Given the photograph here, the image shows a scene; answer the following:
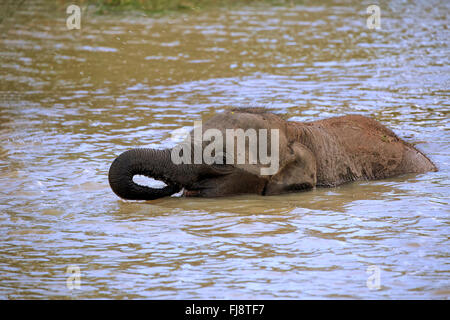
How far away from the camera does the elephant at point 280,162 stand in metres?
7.93

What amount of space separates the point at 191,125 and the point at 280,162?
386 centimetres

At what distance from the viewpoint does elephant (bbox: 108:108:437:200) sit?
793 cm

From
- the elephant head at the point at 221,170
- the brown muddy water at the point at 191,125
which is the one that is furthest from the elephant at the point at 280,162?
the brown muddy water at the point at 191,125

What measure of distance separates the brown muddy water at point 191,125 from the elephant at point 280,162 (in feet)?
0.58

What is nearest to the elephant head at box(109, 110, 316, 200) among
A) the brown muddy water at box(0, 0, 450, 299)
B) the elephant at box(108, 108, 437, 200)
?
the elephant at box(108, 108, 437, 200)

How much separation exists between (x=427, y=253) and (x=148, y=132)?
5.76 metres

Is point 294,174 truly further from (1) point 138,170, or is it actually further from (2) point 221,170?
(1) point 138,170

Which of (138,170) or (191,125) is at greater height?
(138,170)

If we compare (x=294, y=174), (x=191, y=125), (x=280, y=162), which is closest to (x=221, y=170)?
(x=280, y=162)

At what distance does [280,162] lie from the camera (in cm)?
823

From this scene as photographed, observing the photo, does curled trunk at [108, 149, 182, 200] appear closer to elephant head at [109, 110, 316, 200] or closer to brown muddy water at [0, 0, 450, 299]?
elephant head at [109, 110, 316, 200]
